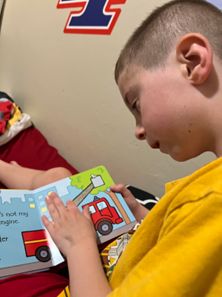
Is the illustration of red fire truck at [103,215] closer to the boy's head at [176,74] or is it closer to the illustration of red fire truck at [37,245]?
the illustration of red fire truck at [37,245]

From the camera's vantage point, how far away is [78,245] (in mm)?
628

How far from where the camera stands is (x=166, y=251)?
431mm

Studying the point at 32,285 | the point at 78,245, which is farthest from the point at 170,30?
the point at 32,285

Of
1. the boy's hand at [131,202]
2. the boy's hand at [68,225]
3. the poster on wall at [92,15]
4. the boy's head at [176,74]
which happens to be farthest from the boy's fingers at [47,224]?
the poster on wall at [92,15]

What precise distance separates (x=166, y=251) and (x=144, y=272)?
0.04 meters

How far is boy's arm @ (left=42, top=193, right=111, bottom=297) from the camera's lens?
56 centimetres

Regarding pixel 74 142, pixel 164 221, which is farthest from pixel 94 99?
pixel 164 221

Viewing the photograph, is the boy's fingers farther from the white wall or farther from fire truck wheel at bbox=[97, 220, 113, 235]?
the white wall

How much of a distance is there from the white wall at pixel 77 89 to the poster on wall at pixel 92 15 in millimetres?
17

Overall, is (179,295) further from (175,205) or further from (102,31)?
(102,31)

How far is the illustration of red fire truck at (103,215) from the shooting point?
0.73 m

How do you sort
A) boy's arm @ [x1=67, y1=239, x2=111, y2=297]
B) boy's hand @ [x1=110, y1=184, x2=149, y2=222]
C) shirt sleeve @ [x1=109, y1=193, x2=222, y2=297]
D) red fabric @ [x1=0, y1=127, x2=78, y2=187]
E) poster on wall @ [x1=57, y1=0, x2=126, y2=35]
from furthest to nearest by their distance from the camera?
red fabric @ [x1=0, y1=127, x2=78, y2=187], poster on wall @ [x1=57, y1=0, x2=126, y2=35], boy's hand @ [x1=110, y1=184, x2=149, y2=222], boy's arm @ [x1=67, y1=239, x2=111, y2=297], shirt sleeve @ [x1=109, y1=193, x2=222, y2=297]

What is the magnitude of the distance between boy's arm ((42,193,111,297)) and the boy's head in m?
0.20

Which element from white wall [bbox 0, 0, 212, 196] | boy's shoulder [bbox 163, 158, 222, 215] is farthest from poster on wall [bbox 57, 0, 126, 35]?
boy's shoulder [bbox 163, 158, 222, 215]
